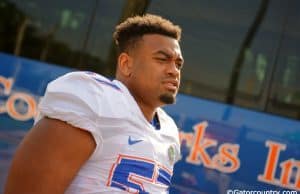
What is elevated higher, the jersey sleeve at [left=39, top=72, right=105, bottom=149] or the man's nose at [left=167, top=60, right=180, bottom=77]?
the man's nose at [left=167, top=60, right=180, bottom=77]

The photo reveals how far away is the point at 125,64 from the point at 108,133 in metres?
0.35

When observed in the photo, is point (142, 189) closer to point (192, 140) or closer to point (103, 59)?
point (192, 140)

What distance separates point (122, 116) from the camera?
58.2 inches

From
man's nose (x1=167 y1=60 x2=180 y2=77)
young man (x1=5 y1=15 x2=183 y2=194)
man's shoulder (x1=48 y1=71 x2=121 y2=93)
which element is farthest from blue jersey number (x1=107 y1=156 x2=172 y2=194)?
man's nose (x1=167 y1=60 x2=180 y2=77)

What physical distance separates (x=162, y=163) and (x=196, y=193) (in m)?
2.56

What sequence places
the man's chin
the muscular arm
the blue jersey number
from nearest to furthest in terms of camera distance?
the muscular arm → the blue jersey number → the man's chin

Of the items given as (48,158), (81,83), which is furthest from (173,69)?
(48,158)

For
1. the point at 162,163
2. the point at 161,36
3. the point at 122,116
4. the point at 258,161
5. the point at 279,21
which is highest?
the point at 279,21

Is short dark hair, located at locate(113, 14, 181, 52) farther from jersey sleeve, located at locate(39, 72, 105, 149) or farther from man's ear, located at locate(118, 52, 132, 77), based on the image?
jersey sleeve, located at locate(39, 72, 105, 149)

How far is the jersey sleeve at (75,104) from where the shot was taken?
54.1 inches

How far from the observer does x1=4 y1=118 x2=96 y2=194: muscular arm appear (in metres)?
1.36

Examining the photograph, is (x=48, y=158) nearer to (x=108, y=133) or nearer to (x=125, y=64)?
(x=108, y=133)

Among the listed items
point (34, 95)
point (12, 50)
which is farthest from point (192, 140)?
point (12, 50)

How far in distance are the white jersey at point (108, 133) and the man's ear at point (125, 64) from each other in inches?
5.5
